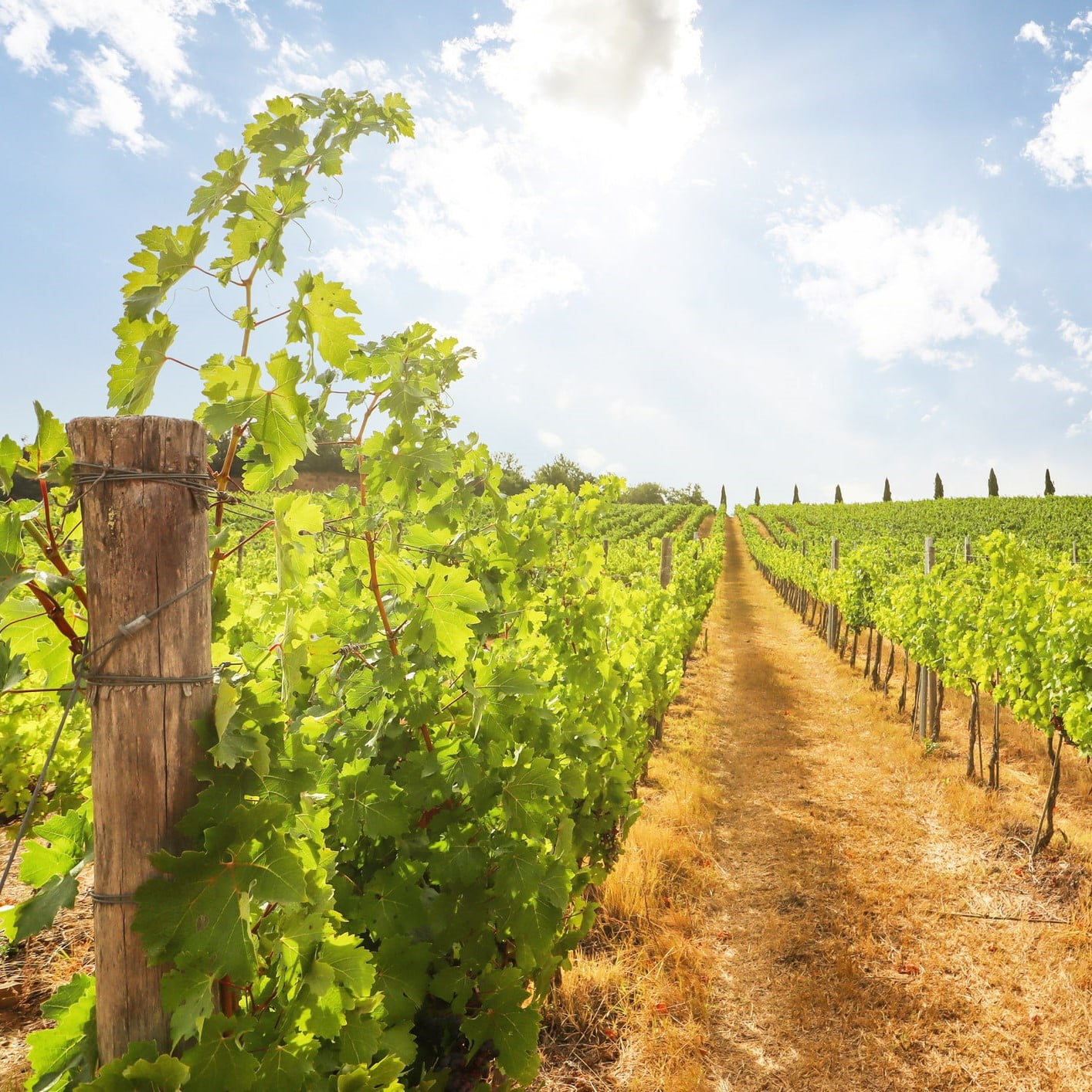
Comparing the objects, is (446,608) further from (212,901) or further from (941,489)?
(941,489)

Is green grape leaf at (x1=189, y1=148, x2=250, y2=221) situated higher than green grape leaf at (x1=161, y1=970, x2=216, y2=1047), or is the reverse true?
green grape leaf at (x1=189, y1=148, x2=250, y2=221)

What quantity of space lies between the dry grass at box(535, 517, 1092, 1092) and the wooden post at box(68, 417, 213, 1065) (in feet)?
8.65

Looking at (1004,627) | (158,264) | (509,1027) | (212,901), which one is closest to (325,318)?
(158,264)

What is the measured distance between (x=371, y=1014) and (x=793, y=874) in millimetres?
4482

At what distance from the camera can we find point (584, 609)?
11.3 feet

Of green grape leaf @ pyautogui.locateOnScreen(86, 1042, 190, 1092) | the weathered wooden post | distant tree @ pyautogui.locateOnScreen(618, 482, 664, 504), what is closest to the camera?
green grape leaf @ pyautogui.locateOnScreen(86, 1042, 190, 1092)

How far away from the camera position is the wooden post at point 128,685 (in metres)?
1.28

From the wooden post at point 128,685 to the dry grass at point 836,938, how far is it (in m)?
2.64

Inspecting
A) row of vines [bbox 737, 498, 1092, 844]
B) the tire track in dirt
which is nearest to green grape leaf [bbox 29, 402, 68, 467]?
the tire track in dirt

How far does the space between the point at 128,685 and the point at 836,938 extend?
4.89 metres

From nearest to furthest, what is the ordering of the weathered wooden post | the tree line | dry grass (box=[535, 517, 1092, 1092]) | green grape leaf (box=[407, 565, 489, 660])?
green grape leaf (box=[407, 565, 489, 660])
dry grass (box=[535, 517, 1092, 1092])
the weathered wooden post
the tree line

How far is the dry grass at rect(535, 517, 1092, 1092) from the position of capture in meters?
3.47

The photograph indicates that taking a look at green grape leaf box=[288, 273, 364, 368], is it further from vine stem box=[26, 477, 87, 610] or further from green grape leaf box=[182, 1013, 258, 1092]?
green grape leaf box=[182, 1013, 258, 1092]

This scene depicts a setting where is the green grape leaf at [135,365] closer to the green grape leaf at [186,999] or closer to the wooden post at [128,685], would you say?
the wooden post at [128,685]
